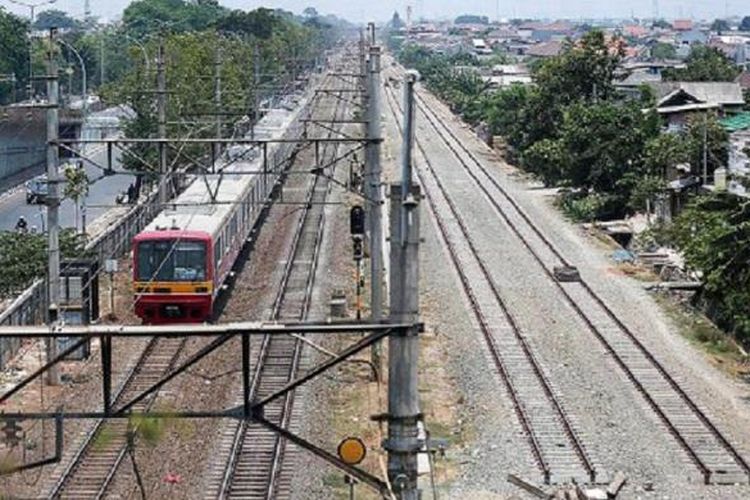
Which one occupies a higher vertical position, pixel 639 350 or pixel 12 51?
pixel 12 51

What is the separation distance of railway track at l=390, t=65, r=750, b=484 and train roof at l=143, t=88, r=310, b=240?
519cm

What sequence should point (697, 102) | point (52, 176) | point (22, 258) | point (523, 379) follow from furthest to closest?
point (697, 102) < point (22, 258) < point (523, 379) < point (52, 176)

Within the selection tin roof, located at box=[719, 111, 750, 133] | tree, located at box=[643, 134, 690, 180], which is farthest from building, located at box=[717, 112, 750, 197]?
tree, located at box=[643, 134, 690, 180]

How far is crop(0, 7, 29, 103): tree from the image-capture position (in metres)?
53.4

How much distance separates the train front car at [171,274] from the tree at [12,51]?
3536cm

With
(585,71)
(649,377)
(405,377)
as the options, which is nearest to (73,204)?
(585,71)

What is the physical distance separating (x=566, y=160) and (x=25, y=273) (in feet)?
53.9

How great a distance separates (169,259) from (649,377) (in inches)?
251

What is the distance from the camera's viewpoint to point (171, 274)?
1880 centimetres

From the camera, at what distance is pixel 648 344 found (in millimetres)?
18906

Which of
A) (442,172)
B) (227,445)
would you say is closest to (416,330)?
Result: (227,445)

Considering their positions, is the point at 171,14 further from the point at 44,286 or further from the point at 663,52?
the point at 44,286

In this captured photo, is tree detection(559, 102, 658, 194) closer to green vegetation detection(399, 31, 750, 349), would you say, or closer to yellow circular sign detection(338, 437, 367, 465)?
green vegetation detection(399, 31, 750, 349)

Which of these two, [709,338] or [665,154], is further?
[665,154]
